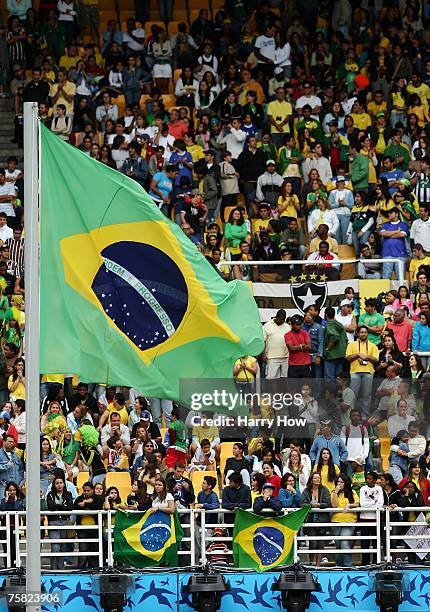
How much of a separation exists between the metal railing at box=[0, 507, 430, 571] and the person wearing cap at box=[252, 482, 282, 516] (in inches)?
6.8

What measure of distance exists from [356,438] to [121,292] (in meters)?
8.72

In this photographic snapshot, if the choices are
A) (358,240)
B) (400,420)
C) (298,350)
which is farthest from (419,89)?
(400,420)

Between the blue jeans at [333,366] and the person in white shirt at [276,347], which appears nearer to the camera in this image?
the person in white shirt at [276,347]

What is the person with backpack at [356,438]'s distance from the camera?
2591 centimetres

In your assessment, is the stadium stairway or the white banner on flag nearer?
the white banner on flag

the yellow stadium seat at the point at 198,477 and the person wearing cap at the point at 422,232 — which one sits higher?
the person wearing cap at the point at 422,232

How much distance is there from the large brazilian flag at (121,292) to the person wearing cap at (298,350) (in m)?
9.69

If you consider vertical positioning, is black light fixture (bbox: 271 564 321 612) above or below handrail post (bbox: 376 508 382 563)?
below

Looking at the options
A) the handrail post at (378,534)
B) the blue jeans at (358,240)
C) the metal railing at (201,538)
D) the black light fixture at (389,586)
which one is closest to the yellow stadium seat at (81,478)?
the metal railing at (201,538)

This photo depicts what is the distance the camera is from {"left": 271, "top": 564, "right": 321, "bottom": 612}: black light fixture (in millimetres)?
24172

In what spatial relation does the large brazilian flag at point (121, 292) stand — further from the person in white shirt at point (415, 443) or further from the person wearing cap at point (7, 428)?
the person wearing cap at point (7, 428)

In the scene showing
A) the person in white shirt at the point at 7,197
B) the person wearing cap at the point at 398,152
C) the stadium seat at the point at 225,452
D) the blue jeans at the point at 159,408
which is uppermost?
the person wearing cap at the point at 398,152

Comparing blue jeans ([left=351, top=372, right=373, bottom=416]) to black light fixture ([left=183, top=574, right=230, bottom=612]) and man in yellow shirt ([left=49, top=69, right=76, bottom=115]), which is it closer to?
black light fixture ([left=183, top=574, right=230, bottom=612])

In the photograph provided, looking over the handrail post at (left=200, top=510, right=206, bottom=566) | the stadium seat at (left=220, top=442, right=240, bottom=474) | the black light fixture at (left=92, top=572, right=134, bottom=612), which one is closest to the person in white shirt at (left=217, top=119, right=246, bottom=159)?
the stadium seat at (left=220, top=442, right=240, bottom=474)
